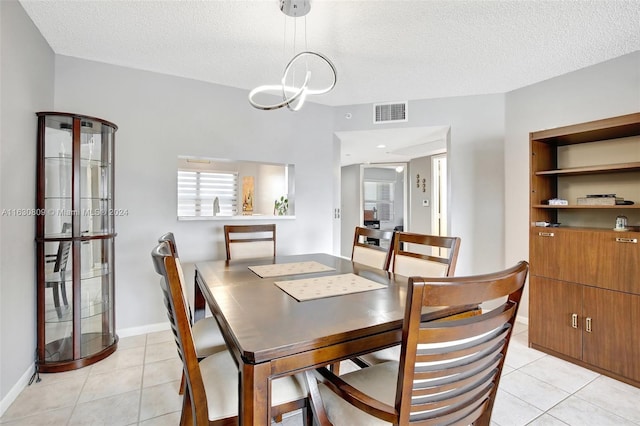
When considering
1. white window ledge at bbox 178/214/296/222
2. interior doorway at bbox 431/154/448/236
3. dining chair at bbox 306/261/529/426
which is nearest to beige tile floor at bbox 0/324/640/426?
dining chair at bbox 306/261/529/426

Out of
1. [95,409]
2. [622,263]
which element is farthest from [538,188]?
[95,409]

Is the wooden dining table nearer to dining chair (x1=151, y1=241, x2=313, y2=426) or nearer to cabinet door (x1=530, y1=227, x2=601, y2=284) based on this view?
dining chair (x1=151, y1=241, x2=313, y2=426)

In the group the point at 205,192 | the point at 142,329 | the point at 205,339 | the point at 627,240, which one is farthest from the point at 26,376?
the point at 627,240

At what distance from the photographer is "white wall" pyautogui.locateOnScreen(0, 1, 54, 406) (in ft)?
5.74

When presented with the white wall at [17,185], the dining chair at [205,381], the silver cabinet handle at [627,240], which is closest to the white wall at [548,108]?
the silver cabinet handle at [627,240]

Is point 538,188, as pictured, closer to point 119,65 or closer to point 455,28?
point 455,28

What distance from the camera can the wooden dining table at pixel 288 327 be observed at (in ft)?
2.94

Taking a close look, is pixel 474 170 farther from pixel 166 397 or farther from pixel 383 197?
pixel 383 197

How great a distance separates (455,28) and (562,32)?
0.76 meters

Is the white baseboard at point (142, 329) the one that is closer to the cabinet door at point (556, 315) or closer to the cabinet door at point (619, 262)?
the cabinet door at point (556, 315)

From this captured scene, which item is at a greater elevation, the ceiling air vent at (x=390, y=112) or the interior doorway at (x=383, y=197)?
the ceiling air vent at (x=390, y=112)

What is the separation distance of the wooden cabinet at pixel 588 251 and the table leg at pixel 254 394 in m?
2.49

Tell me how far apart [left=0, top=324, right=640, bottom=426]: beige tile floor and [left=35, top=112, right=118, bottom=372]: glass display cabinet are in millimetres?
196

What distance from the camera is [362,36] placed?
225 cm
